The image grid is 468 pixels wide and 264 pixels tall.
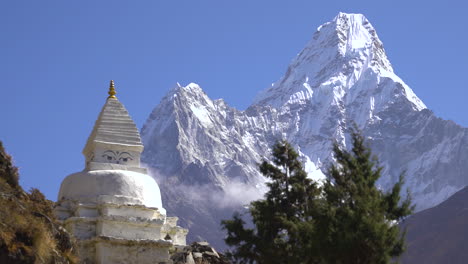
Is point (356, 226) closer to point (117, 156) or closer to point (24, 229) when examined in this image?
point (24, 229)

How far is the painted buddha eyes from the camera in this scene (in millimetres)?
50750

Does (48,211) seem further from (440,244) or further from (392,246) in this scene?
(440,244)

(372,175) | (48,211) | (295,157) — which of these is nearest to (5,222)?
(48,211)

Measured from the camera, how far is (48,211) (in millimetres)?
28609

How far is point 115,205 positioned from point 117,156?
4.43 m

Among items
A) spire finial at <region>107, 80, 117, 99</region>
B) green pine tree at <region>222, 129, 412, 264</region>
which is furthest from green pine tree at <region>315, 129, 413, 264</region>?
spire finial at <region>107, 80, 117, 99</region>

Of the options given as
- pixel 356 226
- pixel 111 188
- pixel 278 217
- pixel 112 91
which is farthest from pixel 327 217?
pixel 112 91

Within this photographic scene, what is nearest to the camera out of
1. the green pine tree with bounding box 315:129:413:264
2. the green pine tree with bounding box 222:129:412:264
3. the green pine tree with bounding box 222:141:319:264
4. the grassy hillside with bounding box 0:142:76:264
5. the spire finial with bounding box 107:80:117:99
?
the grassy hillside with bounding box 0:142:76:264

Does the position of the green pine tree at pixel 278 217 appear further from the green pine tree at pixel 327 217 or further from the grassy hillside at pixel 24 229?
the grassy hillside at pixel 24 229

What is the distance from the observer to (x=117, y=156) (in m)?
50.9

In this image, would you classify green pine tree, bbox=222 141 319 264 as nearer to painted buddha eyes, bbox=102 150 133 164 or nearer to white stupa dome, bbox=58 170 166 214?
white stupa dome, bbox=58 170 166 214

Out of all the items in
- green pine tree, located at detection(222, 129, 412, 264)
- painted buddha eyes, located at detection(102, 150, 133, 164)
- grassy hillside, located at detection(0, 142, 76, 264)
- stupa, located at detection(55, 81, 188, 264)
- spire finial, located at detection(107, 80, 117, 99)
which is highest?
spire finial, located at detection(107, 80, 117, 99)

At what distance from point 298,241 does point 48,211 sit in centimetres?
1155

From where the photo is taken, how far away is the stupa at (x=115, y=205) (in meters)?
45.7
